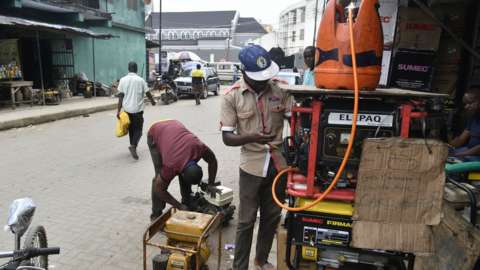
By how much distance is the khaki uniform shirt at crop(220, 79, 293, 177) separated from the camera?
2891mm

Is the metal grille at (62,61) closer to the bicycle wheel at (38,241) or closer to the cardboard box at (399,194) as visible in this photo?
the bicycle wheel at (38,241)

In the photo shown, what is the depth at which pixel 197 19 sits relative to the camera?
58.7m

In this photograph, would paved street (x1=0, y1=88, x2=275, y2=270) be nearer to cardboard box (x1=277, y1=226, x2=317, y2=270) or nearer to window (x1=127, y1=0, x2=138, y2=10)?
cardboard box (x1=277, y1=226, x2=317, y2=270)

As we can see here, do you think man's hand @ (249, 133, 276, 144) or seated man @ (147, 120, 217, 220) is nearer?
man's hand @ (249, 133, 276, 144)

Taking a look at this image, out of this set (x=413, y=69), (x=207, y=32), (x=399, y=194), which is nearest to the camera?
(x=399, y=194)

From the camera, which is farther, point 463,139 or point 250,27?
point 250,27

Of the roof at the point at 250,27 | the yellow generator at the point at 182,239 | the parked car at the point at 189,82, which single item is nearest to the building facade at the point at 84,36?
the parked car at the point at 189,82

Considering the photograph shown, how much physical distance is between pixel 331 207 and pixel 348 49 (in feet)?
2.86

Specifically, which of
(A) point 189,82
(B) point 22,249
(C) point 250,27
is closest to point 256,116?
(B) point 22,249

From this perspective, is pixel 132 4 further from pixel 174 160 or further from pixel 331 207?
pixel 331 207

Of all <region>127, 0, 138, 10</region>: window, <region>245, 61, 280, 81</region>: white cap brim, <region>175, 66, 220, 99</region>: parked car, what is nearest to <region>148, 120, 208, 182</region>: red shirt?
<region>245, 61, 280, 81</region>: white cap brim

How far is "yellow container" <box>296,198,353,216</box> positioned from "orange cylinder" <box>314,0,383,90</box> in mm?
650

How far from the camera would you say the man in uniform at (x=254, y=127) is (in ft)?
9.12

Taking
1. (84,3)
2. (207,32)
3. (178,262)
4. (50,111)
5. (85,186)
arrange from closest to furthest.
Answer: (178,262), (85,186), (50,111), (84,3), (207,32)
